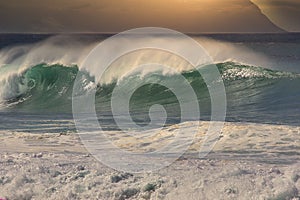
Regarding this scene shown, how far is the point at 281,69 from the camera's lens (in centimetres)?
1923

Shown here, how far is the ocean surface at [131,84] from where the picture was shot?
12.5 metres

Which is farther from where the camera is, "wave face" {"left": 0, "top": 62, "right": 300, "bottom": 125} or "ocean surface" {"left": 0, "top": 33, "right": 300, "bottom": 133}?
"wave face" {"left": 0, "top": 62, "right": 300, "bottom": 125}

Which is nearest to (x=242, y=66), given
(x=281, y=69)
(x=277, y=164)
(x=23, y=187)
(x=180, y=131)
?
(x=281, y=69)

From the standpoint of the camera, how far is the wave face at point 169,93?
1302cm

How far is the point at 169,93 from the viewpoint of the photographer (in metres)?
16.6

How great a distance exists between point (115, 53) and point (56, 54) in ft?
7.35

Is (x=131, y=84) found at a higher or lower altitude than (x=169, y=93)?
higher

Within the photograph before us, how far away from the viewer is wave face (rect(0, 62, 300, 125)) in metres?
13.0

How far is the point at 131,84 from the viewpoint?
57.9ft

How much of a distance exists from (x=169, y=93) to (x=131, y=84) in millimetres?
1570

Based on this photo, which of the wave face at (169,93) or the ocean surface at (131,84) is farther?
the wave face at (169,93)

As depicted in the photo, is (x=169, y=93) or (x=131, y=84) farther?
(x=131, y=84)

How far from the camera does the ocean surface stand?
12469 mm

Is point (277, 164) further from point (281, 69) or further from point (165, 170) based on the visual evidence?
point (281, 69)
